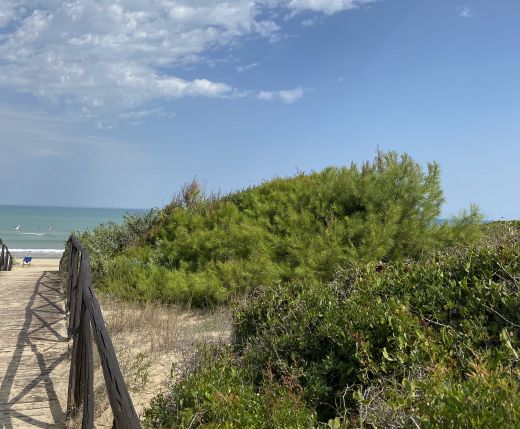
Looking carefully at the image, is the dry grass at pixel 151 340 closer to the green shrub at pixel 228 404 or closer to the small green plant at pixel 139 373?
the small green plant at pixel 139 373

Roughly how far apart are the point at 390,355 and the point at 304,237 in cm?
510

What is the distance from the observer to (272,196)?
1120cm

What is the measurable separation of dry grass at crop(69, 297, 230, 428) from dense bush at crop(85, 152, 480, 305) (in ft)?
2.26

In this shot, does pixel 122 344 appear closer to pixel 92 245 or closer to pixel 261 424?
pixel 261 424

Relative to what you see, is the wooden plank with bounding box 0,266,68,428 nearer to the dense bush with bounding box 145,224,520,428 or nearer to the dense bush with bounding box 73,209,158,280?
the dense bush with bounding box 145,224,520,428

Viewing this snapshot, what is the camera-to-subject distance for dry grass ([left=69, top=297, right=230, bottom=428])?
4711mm

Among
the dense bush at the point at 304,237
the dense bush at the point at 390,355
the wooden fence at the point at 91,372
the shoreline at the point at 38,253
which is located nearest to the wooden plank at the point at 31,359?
the wooden fence at the point at 91,372

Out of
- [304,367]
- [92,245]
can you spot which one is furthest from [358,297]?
[92,245]

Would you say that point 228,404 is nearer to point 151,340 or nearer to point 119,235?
point 151,340

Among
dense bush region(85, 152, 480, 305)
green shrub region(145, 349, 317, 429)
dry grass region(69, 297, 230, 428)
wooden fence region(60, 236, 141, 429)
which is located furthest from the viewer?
dense bush region(85, 152, 480, 305)

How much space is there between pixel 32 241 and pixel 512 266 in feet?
174

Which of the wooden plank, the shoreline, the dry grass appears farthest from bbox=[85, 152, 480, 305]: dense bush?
the shoreline

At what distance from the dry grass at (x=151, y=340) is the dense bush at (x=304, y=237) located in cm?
69

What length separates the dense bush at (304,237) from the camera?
26.6ft
